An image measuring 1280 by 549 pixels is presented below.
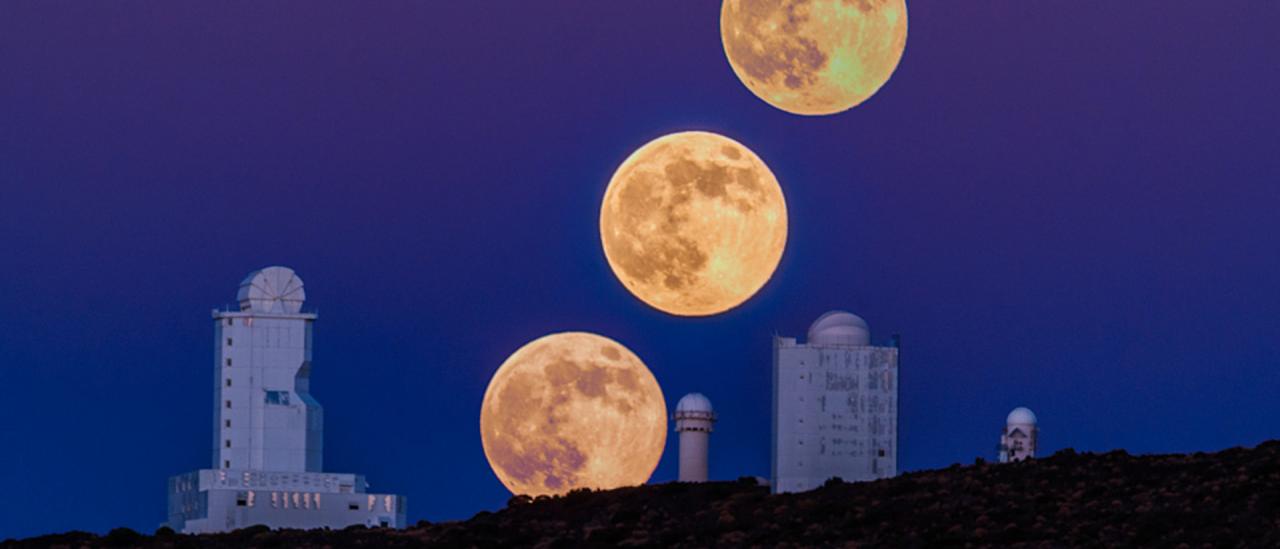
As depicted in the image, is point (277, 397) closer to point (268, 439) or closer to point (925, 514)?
point (268, 439)

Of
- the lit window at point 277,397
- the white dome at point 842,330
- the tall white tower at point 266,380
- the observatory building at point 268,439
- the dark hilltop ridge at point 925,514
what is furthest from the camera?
the lit window at point 277,397

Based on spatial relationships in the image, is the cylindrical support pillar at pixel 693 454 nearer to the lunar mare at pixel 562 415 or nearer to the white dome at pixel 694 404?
the white dome at pixel 694 404

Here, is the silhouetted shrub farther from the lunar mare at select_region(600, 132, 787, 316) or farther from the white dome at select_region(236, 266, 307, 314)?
the white dome at select_region(236, 266, 307, 314)

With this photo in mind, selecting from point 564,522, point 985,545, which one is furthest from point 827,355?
point 985,545

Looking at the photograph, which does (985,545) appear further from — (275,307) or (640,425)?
(275,307)

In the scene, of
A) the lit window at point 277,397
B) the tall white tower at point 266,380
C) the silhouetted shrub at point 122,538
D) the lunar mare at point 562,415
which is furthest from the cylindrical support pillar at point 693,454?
the silhouetted shrub at point 122,538

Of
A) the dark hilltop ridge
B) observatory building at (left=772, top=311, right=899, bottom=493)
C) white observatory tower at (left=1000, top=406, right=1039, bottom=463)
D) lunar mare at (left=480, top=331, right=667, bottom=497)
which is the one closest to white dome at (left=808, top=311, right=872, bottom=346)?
observatory building at (left=772, top=311, right=899, bottom=493)

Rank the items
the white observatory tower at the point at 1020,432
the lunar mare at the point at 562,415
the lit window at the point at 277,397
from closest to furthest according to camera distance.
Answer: the lunar mare at the point at 562,415, the white observatory tower at the point at 1020,432, the lit window at the point at 277,397
